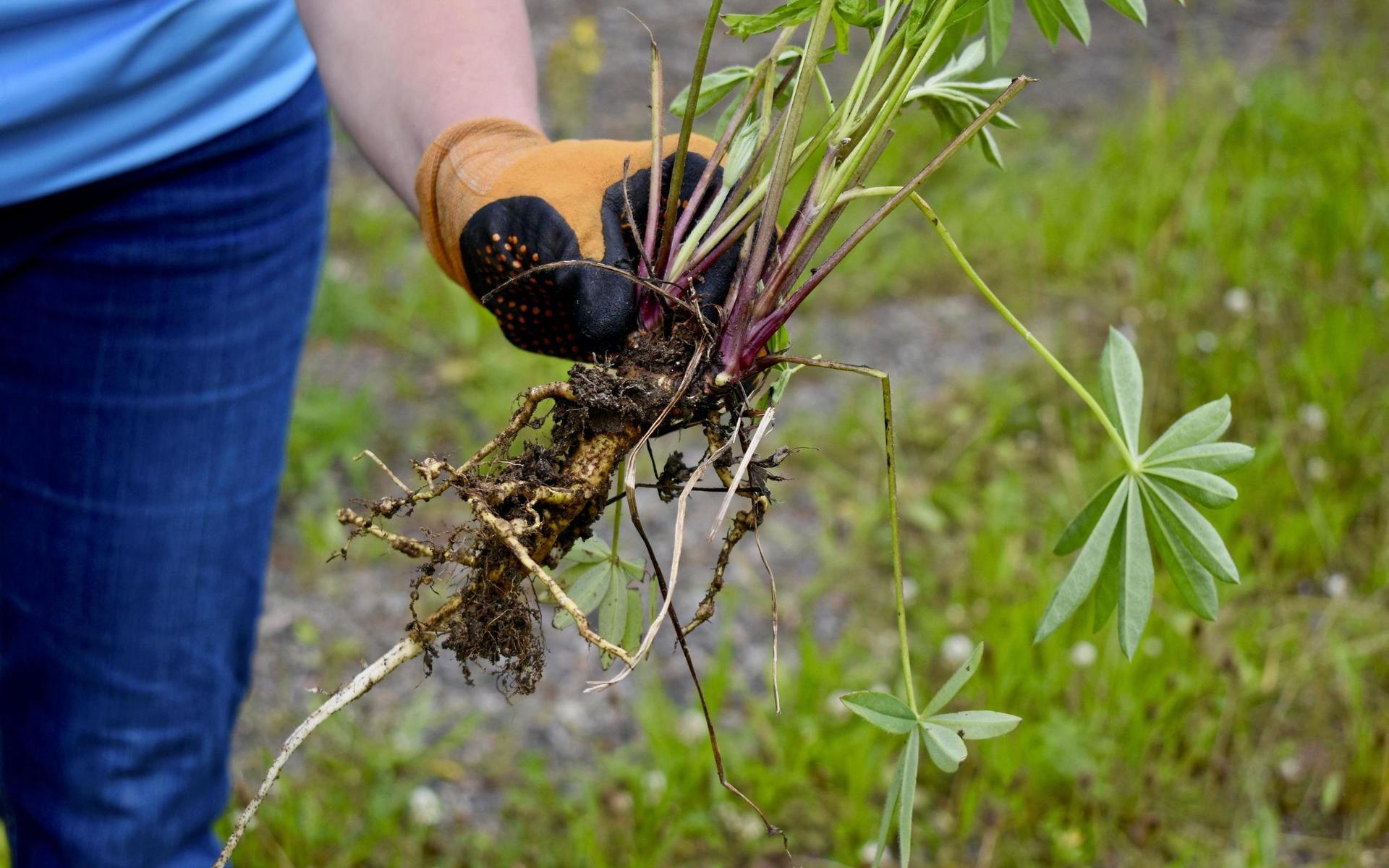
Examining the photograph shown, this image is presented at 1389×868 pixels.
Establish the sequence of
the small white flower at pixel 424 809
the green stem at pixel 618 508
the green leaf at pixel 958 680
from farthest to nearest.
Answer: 1. the small white flower at pixel 424 809
2. the green stem at pixel 618 508
3. the green leaf at pixel 958 680

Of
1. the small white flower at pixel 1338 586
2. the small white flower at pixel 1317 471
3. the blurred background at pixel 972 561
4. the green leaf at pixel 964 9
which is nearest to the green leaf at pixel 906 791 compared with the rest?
the green leaf at pixel 964 9

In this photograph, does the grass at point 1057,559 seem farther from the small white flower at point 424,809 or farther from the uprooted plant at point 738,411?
the uprooted plant at point 738,411

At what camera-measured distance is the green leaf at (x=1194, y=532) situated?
0.86 meters

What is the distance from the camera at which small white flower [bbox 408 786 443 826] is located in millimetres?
1621

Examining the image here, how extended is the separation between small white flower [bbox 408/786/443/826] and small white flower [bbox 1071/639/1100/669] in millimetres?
1030

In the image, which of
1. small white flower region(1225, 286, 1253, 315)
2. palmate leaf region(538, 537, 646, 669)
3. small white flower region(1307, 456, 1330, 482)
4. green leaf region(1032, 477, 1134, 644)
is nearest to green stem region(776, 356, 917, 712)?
green leaf region(1032, 477, 1134, 644)

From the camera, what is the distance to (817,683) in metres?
1.79

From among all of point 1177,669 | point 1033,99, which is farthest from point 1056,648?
point 1033,99

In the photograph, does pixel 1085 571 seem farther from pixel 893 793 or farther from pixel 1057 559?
pixel 1057 559

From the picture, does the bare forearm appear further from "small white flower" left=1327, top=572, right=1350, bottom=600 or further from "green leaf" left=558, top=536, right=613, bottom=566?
"small white flower" left=1327, top=572, right=1350, bottom=600

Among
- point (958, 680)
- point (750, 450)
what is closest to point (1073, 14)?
point (750, 450)

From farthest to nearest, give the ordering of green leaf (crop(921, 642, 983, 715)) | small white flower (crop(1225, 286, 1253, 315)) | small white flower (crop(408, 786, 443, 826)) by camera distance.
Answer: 1. small white flower (crop(1225, 286, 1253, 315))
2. small white flower (crop(408, 786, 443, 826))
3. green leaf (crop(921, 642, 983, 715))

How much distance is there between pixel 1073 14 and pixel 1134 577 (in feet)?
1.58

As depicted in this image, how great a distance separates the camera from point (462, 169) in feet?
3.46
